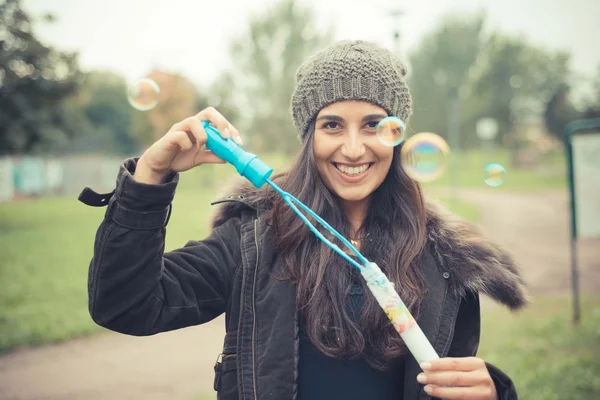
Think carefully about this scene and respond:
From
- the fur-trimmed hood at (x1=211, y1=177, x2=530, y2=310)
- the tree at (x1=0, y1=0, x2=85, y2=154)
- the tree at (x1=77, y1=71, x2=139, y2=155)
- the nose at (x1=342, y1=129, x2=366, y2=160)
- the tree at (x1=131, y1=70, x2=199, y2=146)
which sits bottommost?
the fur-trimmed hood at (x1=211, y1=177, x2=530, y2=310)

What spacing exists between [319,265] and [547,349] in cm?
459

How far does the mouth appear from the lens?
2.07 meters

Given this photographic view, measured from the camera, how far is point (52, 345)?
5711 millimetres

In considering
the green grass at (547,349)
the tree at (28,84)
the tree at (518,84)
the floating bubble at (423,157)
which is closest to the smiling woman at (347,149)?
the floating bubble at (423,157)

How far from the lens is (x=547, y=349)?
5.52 meters

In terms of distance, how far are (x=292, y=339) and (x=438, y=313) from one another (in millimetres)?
566

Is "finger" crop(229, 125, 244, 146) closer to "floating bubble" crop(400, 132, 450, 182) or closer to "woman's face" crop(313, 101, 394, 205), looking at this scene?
"woman's face" crop(313, 101, 394, 205)

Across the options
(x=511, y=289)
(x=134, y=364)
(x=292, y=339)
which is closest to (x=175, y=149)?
(x=292, y=339)

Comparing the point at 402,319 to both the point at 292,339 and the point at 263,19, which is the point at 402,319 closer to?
the point at 292,339

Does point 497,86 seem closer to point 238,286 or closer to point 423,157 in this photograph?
point 423,157

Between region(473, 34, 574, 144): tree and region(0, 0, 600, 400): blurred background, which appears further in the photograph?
region(473, 34, 574, 144): tree

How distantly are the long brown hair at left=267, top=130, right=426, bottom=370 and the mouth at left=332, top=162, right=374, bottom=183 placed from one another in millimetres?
124

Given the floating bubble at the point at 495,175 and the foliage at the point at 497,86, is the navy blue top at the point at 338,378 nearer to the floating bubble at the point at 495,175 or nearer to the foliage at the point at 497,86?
the floating bubble at the point at 495,175

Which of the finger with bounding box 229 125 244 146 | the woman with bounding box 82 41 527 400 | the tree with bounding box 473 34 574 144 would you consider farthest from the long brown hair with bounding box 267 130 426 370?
the tree with bounding box 473 34 574 144
